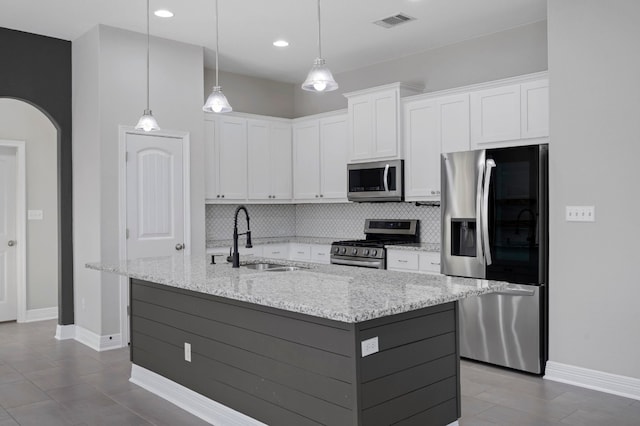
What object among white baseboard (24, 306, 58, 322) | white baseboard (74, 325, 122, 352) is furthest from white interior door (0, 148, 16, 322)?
white baseboard (74, 325, 122, 352)

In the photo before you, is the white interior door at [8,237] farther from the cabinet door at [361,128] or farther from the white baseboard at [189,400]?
the cabinet door at [361,128]

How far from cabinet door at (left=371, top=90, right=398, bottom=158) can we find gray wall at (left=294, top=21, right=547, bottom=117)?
53 cm

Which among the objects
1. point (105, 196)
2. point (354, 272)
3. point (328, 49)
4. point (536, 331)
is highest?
point (328, 49)

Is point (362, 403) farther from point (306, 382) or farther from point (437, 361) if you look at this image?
point (437, 361)

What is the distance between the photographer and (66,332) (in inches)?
219

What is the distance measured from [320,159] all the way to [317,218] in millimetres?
927

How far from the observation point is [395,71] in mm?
6164

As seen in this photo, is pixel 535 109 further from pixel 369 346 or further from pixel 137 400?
pixel 137 400

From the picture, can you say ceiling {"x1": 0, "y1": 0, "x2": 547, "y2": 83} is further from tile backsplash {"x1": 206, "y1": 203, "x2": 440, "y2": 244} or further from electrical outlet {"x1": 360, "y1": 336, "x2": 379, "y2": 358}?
electrical outlet {"x1": 360, "y1": 336, "x2": 379, "y2": 358}

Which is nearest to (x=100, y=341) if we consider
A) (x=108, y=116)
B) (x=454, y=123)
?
(x=108, y=116)

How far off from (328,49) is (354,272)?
319 cm

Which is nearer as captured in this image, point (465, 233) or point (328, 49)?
point (465, 233)

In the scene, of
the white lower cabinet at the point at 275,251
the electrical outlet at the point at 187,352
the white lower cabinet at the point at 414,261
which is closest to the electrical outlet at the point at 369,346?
the electrical outlet at the point at 187,352

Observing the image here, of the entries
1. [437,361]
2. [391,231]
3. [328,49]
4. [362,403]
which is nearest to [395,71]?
[328,49]
